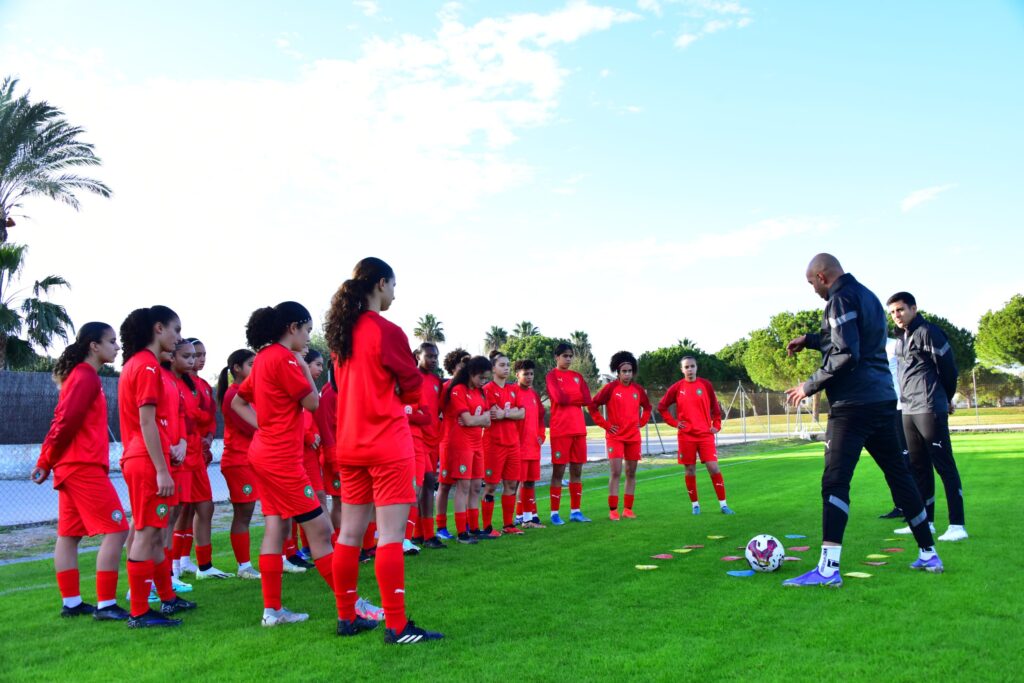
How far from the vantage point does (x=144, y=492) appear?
16.8 feet

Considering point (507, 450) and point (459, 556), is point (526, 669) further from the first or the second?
point (507, 450)

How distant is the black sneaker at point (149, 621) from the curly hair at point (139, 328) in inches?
69.1

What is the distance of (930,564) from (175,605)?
5.57m

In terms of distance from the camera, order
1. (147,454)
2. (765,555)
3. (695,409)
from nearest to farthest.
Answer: (147,454) < (765,555) < (695,409)

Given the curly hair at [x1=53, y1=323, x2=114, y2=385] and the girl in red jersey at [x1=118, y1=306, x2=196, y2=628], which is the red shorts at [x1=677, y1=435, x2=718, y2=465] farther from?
the curly hair at [x1=53, y1=323, x2=114, y2=385]

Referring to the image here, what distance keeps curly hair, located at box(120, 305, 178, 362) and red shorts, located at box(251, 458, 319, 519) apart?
126 centimetres

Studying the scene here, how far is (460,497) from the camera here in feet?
28.1

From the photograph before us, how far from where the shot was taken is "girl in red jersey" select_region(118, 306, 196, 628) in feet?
16.6

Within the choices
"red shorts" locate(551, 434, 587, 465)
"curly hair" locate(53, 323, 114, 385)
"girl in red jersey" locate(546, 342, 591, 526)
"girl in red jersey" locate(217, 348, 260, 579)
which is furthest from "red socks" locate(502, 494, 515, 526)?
"curly hair" locate(53, 323, 114, 385)

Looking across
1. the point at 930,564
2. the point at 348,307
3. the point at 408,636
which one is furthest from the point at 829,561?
the point at 348,307

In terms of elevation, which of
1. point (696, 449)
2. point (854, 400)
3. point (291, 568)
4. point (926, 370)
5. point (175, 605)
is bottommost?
point (291, 568)

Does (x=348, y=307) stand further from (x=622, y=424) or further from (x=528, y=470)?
(x=622, y=424)

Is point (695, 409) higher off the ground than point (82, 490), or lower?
higher

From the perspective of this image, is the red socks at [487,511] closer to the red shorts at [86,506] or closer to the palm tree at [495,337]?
the red shorts at [86,506]
